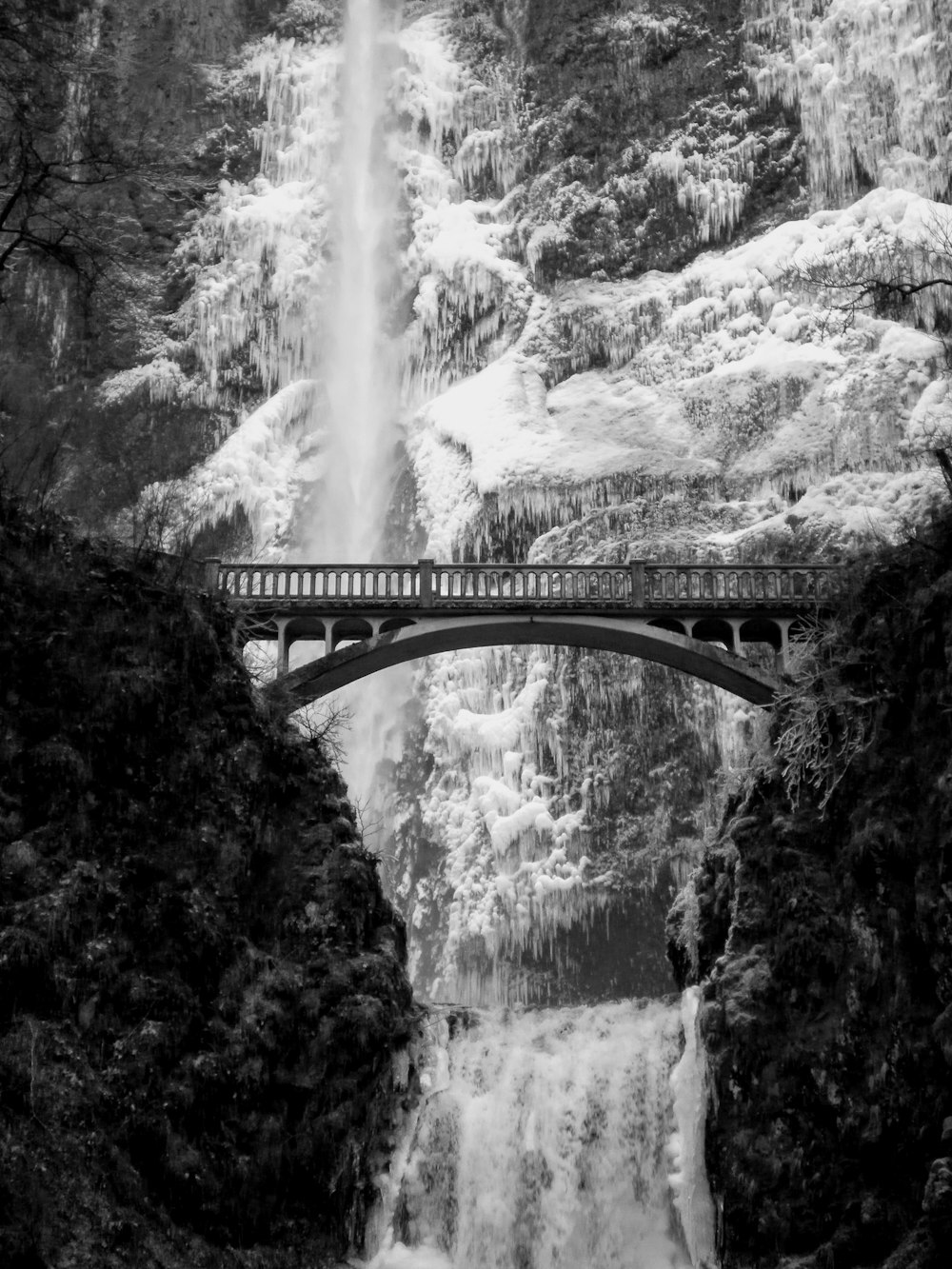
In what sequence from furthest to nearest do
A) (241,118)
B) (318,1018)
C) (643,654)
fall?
1. (241,118)
2. (643,654)
3. (318,1018)

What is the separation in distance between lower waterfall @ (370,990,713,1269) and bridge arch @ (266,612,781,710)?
5.67 meters

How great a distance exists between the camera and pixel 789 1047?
837 inches

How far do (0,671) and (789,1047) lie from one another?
11471mm

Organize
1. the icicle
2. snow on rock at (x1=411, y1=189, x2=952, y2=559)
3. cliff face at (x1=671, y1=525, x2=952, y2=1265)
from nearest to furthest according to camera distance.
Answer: cliff face at (x1=671, y1=525, x2=952, y2=1265)
the icicle
snow on rock at (x1=411, y1=189, x2=952, y2=559)

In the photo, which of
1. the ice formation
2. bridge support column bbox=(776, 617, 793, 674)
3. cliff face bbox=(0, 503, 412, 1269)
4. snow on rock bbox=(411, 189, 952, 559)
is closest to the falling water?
snow on rock bbox=(411, 189, 952, 559)

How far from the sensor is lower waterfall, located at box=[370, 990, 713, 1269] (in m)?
21.6

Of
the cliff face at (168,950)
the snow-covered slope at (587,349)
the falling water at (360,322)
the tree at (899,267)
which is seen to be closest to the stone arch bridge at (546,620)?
the cliff face at (168,950)

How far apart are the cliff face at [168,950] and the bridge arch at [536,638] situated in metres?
3.45

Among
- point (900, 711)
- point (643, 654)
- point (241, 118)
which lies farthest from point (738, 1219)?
point (241, 118)

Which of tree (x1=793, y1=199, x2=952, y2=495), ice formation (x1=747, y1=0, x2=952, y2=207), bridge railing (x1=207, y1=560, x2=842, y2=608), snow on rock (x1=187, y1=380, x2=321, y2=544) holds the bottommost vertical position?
bridge railing (x1=207, y1=560, x2=842, y2=608)

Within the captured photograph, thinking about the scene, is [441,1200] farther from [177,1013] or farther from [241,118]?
[241,118]

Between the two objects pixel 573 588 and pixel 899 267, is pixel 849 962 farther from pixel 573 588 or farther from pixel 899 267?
pixel 899 267

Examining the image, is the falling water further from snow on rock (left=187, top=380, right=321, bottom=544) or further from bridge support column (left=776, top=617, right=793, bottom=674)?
bridge support column (left=776, top=617, right=793, bottom=674)

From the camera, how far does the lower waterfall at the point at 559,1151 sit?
2156cm
